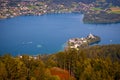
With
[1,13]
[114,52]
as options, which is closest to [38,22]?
[1,13]

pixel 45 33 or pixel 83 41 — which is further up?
pixel 83 41

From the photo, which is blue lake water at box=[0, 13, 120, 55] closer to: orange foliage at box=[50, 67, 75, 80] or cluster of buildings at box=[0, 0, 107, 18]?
cluster of buildings at box=[0, 0, 107, 18]

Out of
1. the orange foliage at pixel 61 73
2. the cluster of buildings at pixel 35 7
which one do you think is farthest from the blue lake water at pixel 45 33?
the orange foliage at pixel 61 73

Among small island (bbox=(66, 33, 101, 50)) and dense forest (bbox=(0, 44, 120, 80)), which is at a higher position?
dense forest (bbox=(0, 44, 120, 80))

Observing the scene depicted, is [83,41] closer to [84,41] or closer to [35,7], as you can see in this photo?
[84,41]

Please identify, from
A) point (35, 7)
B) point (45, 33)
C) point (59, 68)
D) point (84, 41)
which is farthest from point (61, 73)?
point (35, 7)

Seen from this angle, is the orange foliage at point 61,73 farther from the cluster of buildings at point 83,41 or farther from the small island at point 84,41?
the small island at point 84,41

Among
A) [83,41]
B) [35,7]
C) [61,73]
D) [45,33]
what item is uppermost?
[61,73]

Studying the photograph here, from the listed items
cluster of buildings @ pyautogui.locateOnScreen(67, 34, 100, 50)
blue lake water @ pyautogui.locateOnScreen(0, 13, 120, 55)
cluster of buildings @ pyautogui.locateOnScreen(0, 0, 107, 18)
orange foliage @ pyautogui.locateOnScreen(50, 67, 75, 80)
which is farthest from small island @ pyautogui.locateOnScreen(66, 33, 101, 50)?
cluster of buildings @ pyautogui.locateOnScreen(0, 0, 107, 18)

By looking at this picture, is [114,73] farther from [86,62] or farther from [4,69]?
[4,69]

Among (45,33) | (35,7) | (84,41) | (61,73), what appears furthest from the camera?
(35,7)
